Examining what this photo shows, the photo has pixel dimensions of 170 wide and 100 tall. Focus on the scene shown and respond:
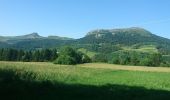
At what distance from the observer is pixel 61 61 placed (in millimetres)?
112375

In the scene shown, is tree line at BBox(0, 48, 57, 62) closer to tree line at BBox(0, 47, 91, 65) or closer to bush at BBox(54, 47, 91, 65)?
tree line at BBox(0, 47, 91, 65)

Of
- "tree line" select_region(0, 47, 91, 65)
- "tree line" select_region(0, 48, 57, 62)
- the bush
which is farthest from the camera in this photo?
"tree line" select_region(0, 48, 57, 62)

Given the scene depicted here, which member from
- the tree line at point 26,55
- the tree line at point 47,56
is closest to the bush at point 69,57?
the tree line at point 47,56

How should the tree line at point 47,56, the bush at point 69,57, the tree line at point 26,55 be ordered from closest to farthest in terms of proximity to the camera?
1. the bush at point 69,57
2. the tree line at point 47,56
3. the tree line at point 26,55

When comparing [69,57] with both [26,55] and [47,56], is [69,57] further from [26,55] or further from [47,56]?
[47,56]

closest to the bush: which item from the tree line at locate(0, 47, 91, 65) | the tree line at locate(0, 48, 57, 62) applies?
the tree line at locate(0, 47, 91, 65)

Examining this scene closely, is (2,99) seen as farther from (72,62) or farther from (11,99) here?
(72,62)

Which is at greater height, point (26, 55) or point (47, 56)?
point (26, 55)

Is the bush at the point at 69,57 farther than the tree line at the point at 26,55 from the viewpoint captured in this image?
No

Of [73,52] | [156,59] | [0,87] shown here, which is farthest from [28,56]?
[0,87]

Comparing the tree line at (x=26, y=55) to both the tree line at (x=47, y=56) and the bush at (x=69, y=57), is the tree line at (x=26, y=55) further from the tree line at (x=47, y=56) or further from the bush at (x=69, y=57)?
the bush at (x=69, y=57)

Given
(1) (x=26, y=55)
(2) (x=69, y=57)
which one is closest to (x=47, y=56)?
(1) (x=26, y=55)

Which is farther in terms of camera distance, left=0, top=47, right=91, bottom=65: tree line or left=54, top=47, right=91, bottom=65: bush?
left=0, top=47, right=91, bottom=65: tree line

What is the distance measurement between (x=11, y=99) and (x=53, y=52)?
4624 inches
